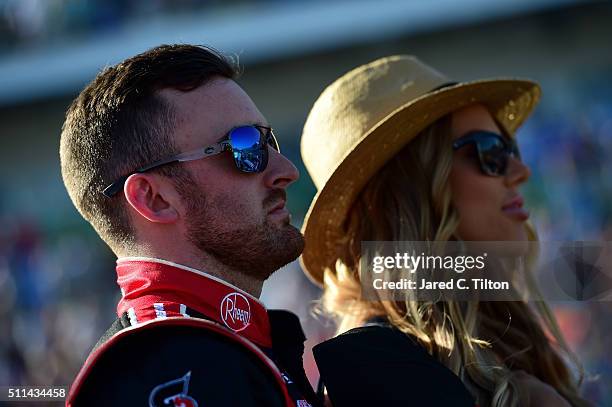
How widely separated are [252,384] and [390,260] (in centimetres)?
92

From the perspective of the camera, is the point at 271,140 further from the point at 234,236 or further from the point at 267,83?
the point at 267,83

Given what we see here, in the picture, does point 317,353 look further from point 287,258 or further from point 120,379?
point 120,379

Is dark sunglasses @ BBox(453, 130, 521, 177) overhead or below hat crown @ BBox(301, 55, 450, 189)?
below

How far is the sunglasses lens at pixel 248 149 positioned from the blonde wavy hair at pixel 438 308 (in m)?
0.62

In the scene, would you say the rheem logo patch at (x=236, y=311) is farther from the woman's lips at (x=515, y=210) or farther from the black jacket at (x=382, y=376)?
→ the woman's lips at (x=515, y=210)

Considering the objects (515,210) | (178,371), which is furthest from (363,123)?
(178,371)

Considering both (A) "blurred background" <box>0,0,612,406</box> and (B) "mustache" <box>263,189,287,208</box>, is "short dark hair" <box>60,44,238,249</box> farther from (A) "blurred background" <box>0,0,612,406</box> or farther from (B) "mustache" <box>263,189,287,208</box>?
(A) "blurred background" <box>0,0,612,406</box>

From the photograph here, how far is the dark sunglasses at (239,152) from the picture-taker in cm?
212

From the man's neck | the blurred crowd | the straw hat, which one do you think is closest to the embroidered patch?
the man's neck

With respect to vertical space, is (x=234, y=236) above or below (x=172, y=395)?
above

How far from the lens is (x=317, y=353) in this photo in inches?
86.0

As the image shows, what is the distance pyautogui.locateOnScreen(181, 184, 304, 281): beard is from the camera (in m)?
2.09

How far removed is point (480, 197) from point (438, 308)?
403 mm

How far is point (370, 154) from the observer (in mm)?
2744
